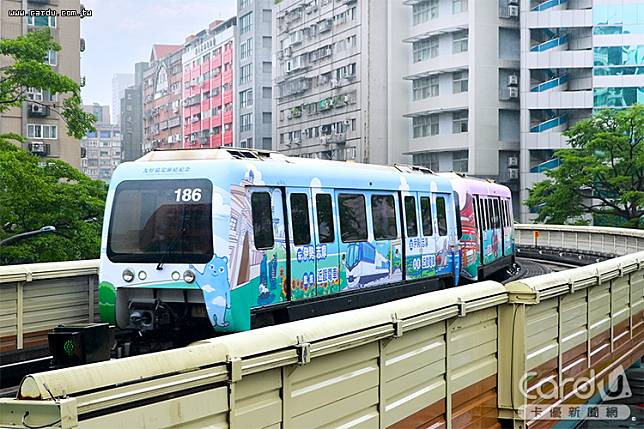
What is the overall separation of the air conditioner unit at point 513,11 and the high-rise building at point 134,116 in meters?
75.8

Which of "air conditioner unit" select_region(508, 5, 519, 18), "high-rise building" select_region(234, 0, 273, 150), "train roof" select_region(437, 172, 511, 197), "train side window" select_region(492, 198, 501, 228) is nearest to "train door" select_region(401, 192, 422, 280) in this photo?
"train roof" select_region(437, 172, 511, 197)

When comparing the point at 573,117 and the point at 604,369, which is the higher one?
the point at 573,117

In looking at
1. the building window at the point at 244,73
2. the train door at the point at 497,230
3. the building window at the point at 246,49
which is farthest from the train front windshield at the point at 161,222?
the building window at the point at 244,73

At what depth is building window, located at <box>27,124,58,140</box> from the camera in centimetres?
5416

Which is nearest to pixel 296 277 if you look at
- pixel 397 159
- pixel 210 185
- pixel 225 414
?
pixel 210 185

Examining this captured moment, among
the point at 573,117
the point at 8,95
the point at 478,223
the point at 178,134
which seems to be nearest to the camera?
the point at 478,223

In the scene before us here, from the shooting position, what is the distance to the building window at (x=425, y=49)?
5886 centimetres

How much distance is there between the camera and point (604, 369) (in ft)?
32.9

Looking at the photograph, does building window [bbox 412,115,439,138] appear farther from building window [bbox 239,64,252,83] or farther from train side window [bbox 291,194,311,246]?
train side window [bbox 291,194,311,246]

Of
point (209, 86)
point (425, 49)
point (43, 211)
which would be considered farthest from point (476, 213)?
point (209, 86)

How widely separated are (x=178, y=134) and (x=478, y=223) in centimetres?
8709

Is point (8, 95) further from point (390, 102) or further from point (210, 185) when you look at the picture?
point (390, 102)

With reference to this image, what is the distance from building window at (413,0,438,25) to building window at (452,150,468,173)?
9077 mm

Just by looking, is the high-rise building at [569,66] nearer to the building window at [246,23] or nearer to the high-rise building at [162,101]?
the building window at [246,23]
